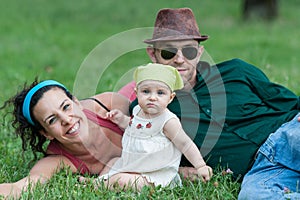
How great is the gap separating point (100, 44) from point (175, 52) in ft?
22.6

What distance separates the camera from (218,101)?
15.5ft

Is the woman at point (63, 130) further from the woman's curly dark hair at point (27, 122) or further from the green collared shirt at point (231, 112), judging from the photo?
the green collared shirt at point (231, 112)

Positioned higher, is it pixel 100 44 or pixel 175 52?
pixel 175 52

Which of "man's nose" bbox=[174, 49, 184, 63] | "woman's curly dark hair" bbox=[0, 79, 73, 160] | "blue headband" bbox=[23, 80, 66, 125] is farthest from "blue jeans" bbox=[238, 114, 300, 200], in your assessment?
"blue headband" bbox=[23, 80, 66, 125]

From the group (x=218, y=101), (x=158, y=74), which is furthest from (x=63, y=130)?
(x=218, y=101)

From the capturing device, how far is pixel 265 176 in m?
4.01

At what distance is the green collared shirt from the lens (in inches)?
177

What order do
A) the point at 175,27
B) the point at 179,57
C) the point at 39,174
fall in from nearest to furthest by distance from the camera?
1. the point at 39,174
2. the point at 179,57
3. the point at 175,27

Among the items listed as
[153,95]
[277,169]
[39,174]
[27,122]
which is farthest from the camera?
[27,122]

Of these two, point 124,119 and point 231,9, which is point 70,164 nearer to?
point 124,119

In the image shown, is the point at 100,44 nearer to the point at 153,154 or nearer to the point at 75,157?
the point at 75,157

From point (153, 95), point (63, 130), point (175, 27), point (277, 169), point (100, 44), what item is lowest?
point (100, 44)

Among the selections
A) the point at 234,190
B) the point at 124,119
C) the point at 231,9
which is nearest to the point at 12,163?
the point at 124,119

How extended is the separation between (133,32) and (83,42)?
1.17m
